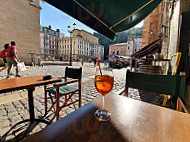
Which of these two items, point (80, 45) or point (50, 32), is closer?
point (80, 45)

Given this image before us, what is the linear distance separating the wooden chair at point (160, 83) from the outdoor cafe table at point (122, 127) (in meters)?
0.48

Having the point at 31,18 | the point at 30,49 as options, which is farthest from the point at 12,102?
the point at 31,18

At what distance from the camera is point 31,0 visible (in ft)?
41.4

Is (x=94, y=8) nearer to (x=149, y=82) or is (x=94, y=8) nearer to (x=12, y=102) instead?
(x=149, y=82)

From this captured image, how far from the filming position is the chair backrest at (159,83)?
0.99m

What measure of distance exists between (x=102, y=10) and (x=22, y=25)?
605 inches

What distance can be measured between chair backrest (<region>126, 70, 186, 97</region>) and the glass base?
74 centimetres

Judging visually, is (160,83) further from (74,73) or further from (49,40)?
(49,40)

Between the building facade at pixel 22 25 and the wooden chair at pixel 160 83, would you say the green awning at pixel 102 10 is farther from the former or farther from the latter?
the building facade at pixel 22 25

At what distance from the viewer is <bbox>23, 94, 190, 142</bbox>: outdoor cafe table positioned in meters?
0.42

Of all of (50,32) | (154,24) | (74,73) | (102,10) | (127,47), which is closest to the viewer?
(102,10)

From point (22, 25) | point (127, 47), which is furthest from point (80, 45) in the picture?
point (22, 25)

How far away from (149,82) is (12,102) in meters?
3.23

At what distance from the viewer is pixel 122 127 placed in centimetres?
50
